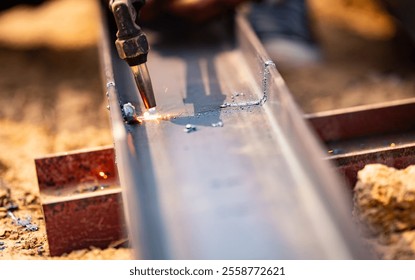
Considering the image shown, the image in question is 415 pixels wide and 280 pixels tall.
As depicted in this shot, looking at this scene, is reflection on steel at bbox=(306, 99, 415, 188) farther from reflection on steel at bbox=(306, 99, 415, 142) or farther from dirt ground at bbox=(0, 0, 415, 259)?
dirt ground at bbox=(0, 0, 415, 259)

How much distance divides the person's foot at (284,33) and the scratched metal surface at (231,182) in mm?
1269

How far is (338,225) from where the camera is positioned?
1.30m

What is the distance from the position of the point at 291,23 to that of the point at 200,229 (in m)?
2.37

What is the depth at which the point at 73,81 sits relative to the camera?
3254 mm

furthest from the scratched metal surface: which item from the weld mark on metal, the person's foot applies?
the person's foot

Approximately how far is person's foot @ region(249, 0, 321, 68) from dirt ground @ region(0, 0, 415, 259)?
4.0 inches

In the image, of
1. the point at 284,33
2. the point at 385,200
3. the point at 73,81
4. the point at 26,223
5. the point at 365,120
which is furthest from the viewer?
the point at 284,33

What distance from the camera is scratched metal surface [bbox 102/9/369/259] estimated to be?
135 centimetres

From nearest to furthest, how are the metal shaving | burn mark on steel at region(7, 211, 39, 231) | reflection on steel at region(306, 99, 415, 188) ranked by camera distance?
the metal shaving → burn mark on steel at region(7, 211, 39, 231) → reflection on steel at region(306, 99, 415, 188)

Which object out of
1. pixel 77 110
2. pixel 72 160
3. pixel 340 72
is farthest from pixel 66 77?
pixel 340 72

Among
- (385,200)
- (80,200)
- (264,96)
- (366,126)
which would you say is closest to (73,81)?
(80,200)

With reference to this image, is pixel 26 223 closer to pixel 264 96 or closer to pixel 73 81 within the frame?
pixel 264 96

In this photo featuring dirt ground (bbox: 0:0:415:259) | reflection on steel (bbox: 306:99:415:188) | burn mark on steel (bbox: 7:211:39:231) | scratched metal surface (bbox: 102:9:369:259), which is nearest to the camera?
scratched metal surface (bbox: 102:9:369:259)

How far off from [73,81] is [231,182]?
1924 millimetres
